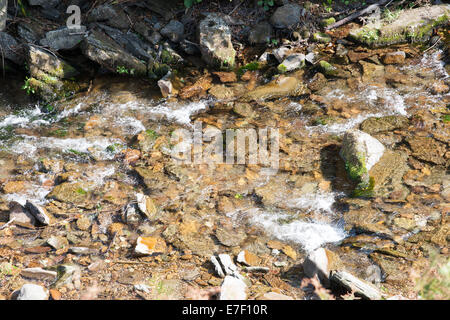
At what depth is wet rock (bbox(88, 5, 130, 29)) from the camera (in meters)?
8.39

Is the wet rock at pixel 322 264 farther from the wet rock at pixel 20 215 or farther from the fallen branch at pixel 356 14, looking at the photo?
the fallen branch at pixel 356 14

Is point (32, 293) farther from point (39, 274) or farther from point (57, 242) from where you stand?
point (57, 242)

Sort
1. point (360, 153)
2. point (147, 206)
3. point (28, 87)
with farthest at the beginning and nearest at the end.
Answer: point (28, 87) → point (360, 153) → point (147, 206)

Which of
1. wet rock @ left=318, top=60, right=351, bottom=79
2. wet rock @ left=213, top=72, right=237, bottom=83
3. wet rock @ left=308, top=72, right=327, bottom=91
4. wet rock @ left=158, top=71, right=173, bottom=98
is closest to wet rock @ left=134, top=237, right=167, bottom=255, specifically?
wet rock @ left=158, top=71, right=173, bottom=98

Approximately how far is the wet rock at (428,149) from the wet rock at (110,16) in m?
6.57

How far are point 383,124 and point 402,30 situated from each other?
332 cm

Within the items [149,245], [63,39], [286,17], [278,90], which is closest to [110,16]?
[63,39]

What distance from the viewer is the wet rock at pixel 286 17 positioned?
346 inches

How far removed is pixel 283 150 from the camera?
6168 millimetres

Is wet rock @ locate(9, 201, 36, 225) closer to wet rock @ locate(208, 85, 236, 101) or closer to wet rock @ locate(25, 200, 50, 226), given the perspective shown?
wet rock @ locate(25, 200, 50, 226)

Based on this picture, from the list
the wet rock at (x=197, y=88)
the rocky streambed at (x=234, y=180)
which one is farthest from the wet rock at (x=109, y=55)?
the wet rock at (x=197, y=88)

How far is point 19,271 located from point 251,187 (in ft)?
10.3

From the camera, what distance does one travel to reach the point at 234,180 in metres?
5.69
